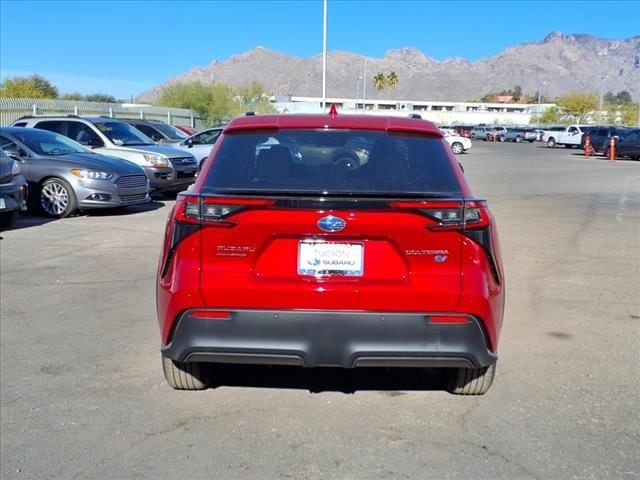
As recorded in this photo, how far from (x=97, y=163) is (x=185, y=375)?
9054 millimetres

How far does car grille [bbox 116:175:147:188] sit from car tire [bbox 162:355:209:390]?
865 cm

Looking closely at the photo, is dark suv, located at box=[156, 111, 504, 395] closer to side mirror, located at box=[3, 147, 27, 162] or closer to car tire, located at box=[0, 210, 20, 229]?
car tire, located at box=[0, 210, 20, 229]

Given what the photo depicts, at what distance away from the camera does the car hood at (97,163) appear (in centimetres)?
1246

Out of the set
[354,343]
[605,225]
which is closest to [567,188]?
[605,225]

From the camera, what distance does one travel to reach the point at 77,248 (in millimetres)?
9719

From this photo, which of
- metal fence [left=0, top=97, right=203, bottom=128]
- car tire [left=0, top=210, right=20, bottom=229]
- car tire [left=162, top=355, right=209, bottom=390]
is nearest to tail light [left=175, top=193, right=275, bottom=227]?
car tire [left=162, top=355, right=209, bottom=390]

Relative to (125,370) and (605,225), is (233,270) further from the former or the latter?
(605,225)

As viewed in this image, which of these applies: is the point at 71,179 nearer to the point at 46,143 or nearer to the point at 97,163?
the point at 97,163

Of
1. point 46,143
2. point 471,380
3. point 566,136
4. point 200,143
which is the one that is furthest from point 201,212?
point 566,136

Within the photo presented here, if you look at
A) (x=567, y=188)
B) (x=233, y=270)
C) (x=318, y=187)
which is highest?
(x=318, y=187)

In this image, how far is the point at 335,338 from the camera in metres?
3.72

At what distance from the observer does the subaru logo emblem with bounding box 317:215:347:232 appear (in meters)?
3.63

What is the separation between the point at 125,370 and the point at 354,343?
2146 mm

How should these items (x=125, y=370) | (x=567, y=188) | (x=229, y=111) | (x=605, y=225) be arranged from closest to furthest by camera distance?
(x=125, y=370), (x=605, y=225), (x=567, y=188), (x=229, y=111)
